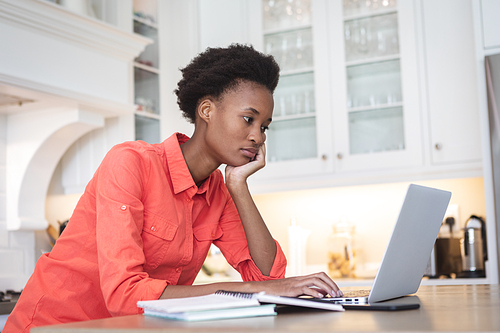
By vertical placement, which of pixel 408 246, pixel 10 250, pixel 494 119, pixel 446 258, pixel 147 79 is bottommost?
pixel 446 258

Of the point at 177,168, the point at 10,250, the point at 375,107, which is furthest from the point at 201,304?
the point at 375,107

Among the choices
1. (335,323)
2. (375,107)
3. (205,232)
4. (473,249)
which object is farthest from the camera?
(375,107)

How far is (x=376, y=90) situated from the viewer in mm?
2949

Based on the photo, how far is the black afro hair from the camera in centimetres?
149

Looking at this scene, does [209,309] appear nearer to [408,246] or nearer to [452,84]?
[408,246]

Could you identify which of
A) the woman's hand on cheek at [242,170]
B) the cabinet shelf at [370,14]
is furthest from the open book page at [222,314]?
the cabinet shelf at [370,14]

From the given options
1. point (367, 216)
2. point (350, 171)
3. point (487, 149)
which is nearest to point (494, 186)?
point (487, 149)

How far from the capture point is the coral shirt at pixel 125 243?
1108 millimetres

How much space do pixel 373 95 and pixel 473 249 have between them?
0.95m

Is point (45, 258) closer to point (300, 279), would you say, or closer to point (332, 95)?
point (300, 279)

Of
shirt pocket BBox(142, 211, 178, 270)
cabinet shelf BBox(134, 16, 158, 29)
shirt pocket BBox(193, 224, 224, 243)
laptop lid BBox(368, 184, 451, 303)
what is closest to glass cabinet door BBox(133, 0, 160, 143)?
cabinet shelf BBox(134, 16, 158, 29)

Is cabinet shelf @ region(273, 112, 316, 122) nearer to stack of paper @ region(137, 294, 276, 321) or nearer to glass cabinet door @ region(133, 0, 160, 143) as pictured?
glass cabinet door @ region(133, 0, 160, 143)

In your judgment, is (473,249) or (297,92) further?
(297,92)

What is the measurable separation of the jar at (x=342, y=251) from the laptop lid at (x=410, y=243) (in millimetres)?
1856
